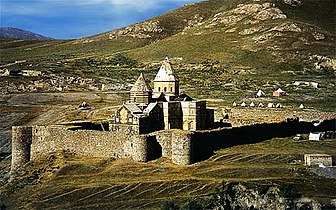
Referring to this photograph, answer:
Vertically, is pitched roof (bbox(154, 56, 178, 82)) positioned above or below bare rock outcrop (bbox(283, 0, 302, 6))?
below

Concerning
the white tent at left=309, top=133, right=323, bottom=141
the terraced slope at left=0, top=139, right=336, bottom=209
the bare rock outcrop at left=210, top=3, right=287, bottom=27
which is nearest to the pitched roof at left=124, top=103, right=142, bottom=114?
the terraced slope at left=0, top=139, right=336, bottom=209

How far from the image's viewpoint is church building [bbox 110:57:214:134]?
5019 cm

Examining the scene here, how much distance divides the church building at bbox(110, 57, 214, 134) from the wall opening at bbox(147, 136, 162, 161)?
224 cm

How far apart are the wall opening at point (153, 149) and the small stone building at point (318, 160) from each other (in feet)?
35.6

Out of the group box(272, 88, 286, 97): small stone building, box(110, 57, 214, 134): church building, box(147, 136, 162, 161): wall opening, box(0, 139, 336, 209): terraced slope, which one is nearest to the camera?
box(0, 139, 336, 209): terraced slope

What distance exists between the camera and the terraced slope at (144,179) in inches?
1581

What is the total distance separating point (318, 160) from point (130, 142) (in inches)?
538

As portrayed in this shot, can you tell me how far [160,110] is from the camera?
170 ft

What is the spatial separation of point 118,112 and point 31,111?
3755cm

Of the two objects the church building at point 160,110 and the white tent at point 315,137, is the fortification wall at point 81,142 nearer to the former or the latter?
the church building at point 160,110

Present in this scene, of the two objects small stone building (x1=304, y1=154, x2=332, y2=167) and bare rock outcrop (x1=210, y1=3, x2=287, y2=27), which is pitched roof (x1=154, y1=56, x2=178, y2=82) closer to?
small stone building (x1=304, y1=154, x2=332, y2=167)

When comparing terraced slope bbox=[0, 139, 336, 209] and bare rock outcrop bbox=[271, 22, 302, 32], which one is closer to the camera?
terraced slope bbox=[0, 139, 336, 209]

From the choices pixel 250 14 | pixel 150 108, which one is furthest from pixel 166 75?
pixel 250 14

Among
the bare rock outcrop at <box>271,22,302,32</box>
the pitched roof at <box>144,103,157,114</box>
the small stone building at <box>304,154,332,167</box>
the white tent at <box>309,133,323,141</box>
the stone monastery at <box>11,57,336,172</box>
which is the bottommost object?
the small stone building at <box>304,154,332,167</box>
